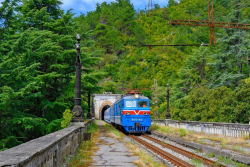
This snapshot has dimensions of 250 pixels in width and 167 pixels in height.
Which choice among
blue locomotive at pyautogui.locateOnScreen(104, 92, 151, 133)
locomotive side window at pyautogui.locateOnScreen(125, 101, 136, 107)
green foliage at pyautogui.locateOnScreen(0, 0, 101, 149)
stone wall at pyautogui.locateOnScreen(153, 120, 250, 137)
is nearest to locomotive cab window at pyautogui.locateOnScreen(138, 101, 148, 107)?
blue locomotive at pyautogui.locateOnScreen(104, 92, 151, 133)

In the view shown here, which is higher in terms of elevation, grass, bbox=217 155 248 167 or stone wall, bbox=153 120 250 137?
stone wall, bbox=153 120 250 137

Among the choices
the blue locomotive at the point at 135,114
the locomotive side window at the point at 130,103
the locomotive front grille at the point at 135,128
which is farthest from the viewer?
the locomotive side window at the point at 130,103

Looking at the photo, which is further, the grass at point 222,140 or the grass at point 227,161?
the grass at point 222,140

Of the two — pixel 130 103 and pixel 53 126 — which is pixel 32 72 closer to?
pixel 53 126

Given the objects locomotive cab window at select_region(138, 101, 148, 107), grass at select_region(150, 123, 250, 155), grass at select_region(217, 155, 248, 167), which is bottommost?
grass at select_region(217, 155, 248, 167)

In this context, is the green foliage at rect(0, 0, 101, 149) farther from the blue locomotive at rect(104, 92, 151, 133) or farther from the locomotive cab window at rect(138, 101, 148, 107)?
the locomotive cab window at rect(138, 101, 148, 107)

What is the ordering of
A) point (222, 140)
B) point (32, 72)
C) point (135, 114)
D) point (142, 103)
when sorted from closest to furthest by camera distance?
point (222, 140), point (32, 72), point (135, 114), point (142, 103)

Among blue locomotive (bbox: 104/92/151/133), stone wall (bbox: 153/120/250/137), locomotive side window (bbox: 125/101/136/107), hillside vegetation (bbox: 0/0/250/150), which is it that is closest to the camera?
stone wall (bbox: 153/120/250/137)

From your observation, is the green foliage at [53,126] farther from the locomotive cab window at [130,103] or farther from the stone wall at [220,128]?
the stone wall at [220,128]

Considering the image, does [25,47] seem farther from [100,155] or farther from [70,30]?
[100,155]

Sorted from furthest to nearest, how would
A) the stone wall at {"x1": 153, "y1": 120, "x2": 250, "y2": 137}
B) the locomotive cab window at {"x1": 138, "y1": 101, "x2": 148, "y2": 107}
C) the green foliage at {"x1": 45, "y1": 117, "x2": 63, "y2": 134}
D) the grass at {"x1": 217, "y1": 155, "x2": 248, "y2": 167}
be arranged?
the locomotive cab window at {"x1": 138, "y1": 101, "x2": 148, "y2": 107} → the green foliage at {"x1": 45, "y1": 117, "x2": 63, "y2": 134} → the stone wall at {"x1": 153, "y1": 120, "x2": 250, "y2": 137} → the grass at {"x1": 217, "y1": 155, "x2": 248, "y2": 167}

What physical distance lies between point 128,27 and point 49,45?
88.5m

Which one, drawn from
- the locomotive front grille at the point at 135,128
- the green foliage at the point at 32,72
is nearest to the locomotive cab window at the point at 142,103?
the locomotive front grille at the point at 135,128

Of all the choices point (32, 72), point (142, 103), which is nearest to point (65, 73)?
point (32, 72)
